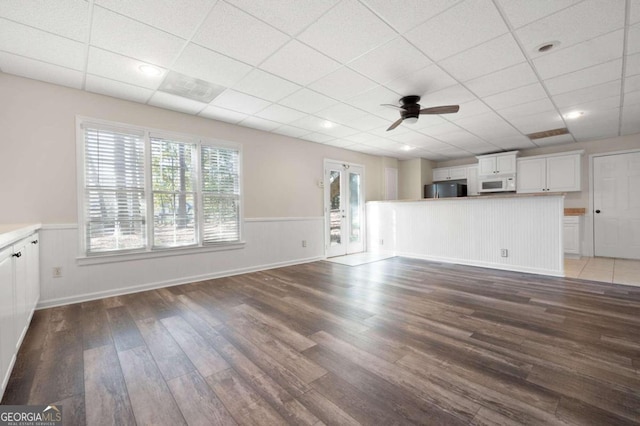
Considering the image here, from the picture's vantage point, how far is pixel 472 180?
736 centimetres

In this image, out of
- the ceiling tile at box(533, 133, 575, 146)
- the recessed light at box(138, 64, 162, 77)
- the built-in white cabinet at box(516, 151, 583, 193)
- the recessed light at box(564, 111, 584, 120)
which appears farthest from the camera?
the built-in white cabinet at box(516, 151, 583, 193)

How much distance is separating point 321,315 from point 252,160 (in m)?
3.09

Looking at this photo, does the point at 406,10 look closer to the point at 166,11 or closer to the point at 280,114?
the point at 166,11

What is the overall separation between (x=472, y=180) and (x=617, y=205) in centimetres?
273

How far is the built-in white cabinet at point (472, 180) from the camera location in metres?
7.28

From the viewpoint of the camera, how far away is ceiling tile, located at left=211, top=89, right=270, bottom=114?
11.4ft

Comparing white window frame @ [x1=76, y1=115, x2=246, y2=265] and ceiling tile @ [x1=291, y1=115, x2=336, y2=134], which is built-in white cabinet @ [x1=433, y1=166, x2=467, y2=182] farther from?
white window frame @ [x1=76, y1=115, x2=246, y2=265]

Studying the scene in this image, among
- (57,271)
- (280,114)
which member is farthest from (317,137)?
(57,271)

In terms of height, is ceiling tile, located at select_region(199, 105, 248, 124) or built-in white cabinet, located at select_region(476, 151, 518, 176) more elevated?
ceiling tile, located at select_region(199, 105, 248, 124)

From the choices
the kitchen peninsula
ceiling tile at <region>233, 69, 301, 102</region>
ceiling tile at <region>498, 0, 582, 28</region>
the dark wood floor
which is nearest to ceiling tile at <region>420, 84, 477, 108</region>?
ceiling tile at <region>498, 0, 582, 28</region>

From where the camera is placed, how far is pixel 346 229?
645 cm

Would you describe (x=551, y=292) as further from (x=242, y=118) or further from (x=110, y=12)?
(x=110, y=12)

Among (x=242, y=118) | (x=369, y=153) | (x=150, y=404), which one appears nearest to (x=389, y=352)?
(x=150, y=404)

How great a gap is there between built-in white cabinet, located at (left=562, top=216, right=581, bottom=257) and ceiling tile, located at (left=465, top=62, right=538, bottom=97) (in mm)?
4205
